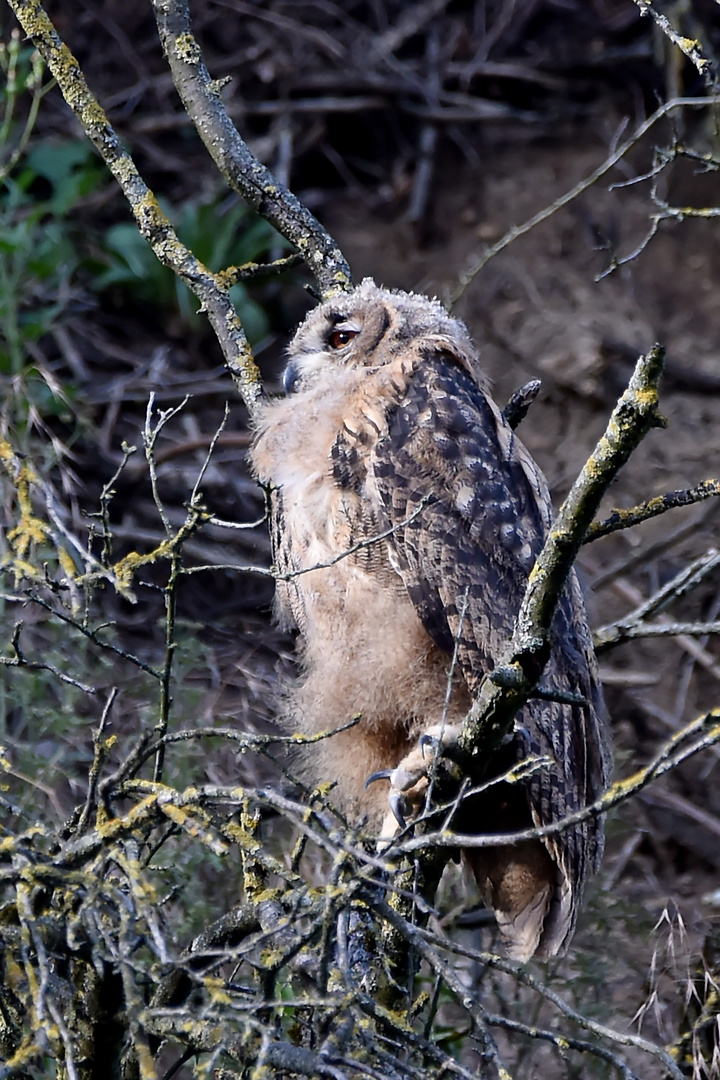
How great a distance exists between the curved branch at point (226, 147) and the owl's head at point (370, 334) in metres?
0.16

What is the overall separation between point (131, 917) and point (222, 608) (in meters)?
3.56

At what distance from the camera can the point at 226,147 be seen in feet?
10.1

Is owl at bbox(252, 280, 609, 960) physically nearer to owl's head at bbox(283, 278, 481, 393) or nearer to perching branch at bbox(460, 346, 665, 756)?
owl's head at bbox(283, 278, 481, 393)

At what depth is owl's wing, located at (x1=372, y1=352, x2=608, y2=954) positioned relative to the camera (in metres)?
2.84

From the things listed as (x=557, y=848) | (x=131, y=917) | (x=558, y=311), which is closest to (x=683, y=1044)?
(x=557, y=848)

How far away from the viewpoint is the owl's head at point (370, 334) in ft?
10.3

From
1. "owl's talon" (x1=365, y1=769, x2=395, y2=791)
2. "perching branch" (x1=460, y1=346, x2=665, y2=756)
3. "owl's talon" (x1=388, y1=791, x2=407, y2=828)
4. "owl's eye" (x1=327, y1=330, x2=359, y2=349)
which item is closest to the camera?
"perching branch" (x1=460, y1=346, x2=665, y2=756)

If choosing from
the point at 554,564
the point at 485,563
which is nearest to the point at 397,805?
the point at 485,563

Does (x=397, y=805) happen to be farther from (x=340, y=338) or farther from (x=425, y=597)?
(x=340, y=338)

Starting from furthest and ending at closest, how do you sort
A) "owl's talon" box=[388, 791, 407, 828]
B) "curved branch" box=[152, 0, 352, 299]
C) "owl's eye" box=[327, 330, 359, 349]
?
"owl's eye" box=[327, 330, 359, 349] → "curved branch" box=[152, 0, 352, 299] → "owl's talon" box=[388, 791, 407, 828]

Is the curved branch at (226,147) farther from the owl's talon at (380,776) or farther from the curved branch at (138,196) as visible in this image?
the owl's talon at (380,776)

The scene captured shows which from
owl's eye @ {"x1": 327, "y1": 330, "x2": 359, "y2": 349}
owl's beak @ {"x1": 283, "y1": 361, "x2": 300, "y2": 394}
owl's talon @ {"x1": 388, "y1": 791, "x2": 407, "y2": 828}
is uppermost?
owl's eye @ {"x1": 327, "y1": 330, "x2": 359, "y2": 349}

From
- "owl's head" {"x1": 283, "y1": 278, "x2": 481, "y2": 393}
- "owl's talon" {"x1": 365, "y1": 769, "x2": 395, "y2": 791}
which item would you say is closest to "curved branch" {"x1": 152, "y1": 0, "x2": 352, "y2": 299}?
"owl's head" {"x1": 283, "y1": 278, "x2": 481, "y2": 393}

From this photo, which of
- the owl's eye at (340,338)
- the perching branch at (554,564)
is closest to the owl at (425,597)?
the owl's eye at (340,338)
